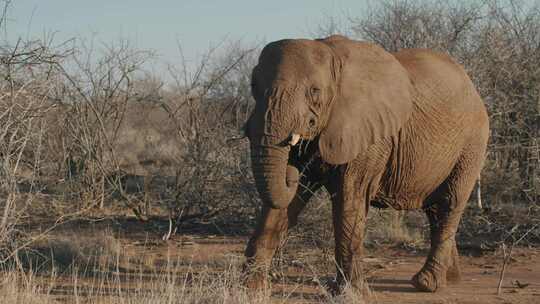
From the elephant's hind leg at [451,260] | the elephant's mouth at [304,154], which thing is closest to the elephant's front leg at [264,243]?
the elephant's mouth at [304,154]

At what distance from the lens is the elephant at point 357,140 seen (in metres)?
6.45

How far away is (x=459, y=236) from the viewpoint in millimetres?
10883

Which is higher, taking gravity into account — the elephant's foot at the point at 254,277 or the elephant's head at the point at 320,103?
the elephant's head at the point at 320,103

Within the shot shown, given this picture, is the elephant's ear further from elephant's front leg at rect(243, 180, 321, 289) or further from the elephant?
elephant's front leg at rect(243, 180, 321, 289)

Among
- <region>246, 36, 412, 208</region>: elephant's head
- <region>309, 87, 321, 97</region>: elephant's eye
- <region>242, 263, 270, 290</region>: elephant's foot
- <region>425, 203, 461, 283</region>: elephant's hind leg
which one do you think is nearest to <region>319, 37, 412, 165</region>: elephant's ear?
<region>246, 36, 412, 208</region>: elephant's head

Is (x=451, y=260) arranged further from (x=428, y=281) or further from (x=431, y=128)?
(x=431, y=128)

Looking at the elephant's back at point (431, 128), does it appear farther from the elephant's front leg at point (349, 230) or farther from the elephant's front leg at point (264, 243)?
the elephant's front leg at point (264, 243)

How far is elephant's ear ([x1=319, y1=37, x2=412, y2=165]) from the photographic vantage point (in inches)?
269

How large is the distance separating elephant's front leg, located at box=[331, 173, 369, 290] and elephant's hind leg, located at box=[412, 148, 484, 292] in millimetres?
1188

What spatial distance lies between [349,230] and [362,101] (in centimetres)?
107

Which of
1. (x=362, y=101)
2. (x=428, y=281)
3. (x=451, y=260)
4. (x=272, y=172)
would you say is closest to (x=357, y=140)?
(x=362, y=101)

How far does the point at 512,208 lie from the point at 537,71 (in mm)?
2188

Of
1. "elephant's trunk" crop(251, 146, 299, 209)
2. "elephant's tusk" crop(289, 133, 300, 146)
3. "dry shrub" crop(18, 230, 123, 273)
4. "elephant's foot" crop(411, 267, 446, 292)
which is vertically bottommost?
"elephant's foot" crop(411, 267, 446, 292)

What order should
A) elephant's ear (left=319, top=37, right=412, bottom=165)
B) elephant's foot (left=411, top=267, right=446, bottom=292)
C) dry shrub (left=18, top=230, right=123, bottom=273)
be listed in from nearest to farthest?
elephant's ear (left=319, top=37, right=412, bottom=165)
elephant's foot (left=411, top=267, right=446, bottom=292)
dry shrub (left=18, top=230, right=123, bottom=273)
